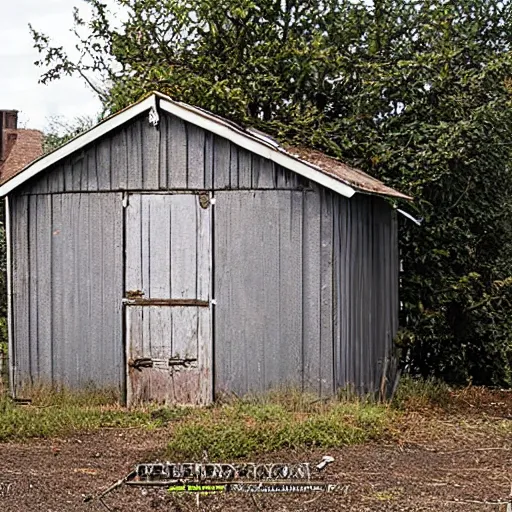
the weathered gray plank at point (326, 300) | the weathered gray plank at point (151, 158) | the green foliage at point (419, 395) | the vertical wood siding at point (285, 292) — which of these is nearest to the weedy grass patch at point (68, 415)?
the vertical wood siding at point (285, 292)

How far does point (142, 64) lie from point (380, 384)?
627 centimetres

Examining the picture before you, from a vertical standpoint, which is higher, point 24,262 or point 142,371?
point 24,262

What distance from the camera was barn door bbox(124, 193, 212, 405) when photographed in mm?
11680

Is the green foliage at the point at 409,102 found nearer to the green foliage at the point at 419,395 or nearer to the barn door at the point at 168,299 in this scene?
the green foliage at the point at 419,395

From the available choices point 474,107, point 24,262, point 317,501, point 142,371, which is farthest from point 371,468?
point 474,107

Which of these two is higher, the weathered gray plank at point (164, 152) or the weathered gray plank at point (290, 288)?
the weathered gray plank at point (164, 152)

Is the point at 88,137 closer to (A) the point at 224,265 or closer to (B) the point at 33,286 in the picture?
(B) the point at 33,286

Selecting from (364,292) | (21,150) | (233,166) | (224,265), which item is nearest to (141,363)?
(224,265)

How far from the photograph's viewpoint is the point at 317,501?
7.58m

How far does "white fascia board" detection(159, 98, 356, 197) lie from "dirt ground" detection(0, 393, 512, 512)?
2.69m

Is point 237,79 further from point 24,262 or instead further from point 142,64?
point 24,262

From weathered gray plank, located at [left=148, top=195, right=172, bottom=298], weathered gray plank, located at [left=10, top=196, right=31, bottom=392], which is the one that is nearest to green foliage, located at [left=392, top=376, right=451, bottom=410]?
weathered gray plank, located at [left=148, top=195, right=172, bottom=298]

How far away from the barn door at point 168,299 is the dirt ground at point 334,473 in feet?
4.25

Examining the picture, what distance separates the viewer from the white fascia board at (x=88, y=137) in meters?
11.7
